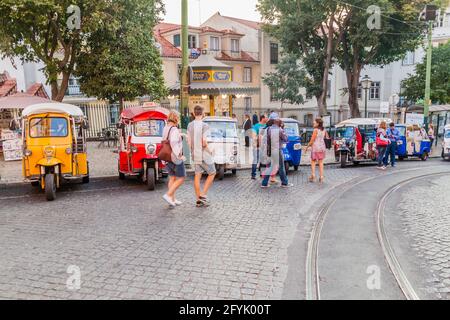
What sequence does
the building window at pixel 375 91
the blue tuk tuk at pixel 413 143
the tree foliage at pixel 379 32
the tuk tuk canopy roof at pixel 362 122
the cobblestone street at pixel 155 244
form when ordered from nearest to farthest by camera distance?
1. the cobblestone street at pixel 155 244
2. the tuk tuk canopy roof at pixel 362 122
3. the blue tuk tuk at pixel 413 143
4. the tree foliage at pixel 379 32
5. the building window at pixel 375 91

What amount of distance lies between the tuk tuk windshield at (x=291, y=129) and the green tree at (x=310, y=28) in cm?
1251

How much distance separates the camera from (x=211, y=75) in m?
19.7

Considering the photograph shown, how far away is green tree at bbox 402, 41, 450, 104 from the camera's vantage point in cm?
3155

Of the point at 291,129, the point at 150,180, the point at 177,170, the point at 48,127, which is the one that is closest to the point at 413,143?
the point at 291,129

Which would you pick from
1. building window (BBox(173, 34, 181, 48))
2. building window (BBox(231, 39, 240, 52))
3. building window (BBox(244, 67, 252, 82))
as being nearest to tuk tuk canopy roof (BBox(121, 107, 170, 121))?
building window (BBox(173, 34, 181, 48))

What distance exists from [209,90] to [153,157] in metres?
9.23

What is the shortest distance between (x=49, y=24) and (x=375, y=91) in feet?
117

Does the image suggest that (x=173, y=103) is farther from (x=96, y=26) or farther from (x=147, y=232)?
(x=147, y=232)

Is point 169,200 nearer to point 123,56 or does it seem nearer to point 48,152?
point 48,152

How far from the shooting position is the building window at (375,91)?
142 ft

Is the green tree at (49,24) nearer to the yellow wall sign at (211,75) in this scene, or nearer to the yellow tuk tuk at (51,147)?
the yellow wall sign at (211,75)

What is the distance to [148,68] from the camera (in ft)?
67.0

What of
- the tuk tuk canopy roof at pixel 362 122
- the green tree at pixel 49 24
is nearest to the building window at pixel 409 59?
the tuk tuk canopy roof at pixel 362 122
